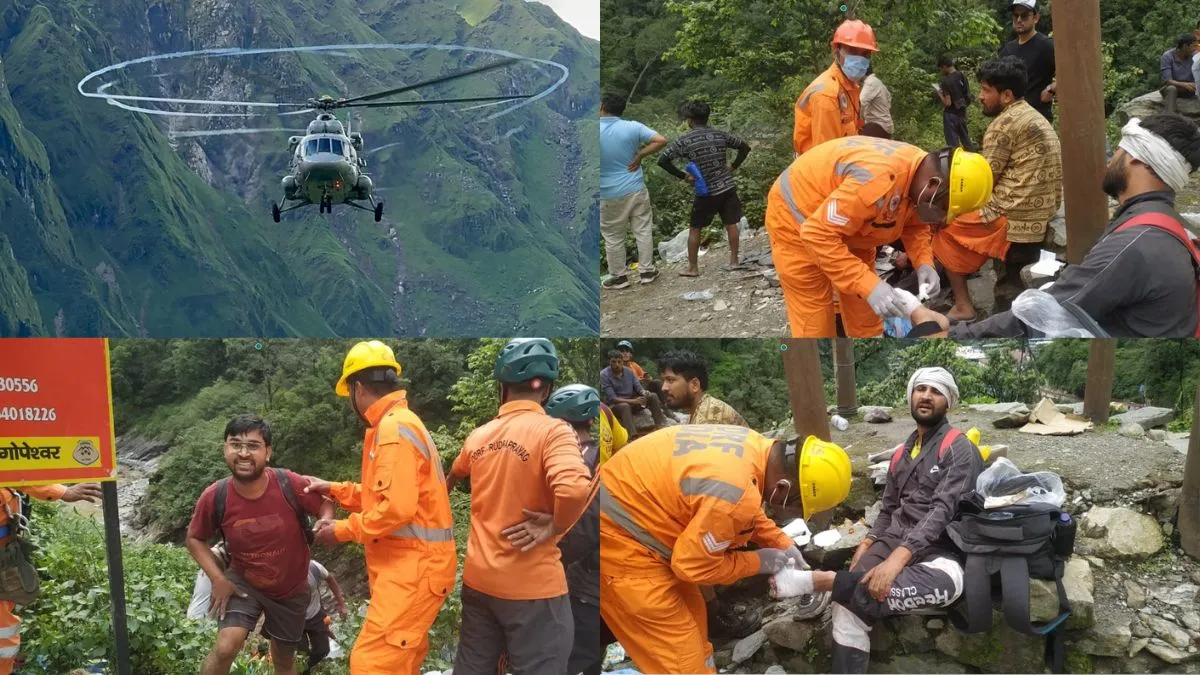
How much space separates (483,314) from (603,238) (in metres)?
6.51

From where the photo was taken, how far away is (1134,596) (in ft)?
19.0

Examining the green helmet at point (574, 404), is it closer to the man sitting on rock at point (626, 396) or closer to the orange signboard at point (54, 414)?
the man sitting on rock at point (626, 396)

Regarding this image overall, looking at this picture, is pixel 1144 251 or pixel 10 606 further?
pixel 10 606

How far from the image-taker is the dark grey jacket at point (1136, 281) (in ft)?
15.5

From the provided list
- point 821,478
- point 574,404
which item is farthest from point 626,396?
point 821,478

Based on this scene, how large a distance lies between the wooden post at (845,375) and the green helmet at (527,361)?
1.49 m

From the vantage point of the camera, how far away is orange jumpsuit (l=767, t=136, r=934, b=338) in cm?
569

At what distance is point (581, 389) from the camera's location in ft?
19.0

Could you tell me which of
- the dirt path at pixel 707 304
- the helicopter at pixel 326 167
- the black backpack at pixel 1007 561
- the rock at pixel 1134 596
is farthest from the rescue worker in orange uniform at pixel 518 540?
the helicopter at pixel 326 167

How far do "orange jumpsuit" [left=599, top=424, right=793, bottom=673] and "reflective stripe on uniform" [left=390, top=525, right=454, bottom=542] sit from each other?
0.76m

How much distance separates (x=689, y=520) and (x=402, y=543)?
4.53 ft

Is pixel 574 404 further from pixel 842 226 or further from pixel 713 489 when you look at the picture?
pixel 842 226

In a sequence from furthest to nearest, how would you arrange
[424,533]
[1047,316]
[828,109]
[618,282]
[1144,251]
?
[618,282], [828,109], [424,533], [1047,316], [1144,251]

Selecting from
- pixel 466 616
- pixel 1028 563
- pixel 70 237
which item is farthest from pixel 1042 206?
pixel 70 237
